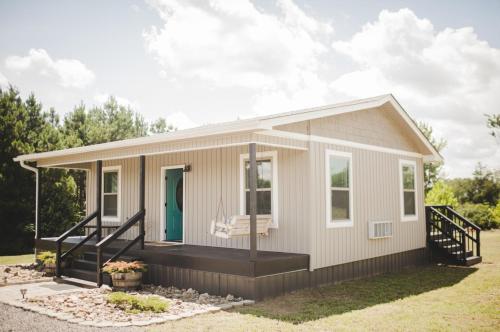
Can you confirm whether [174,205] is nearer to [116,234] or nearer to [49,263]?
[116,234]

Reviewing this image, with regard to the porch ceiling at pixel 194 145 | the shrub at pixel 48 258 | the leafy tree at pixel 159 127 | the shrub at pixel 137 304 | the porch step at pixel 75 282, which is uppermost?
the leafy tree at pixel 159 127

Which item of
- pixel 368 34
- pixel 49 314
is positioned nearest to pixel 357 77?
pixel 368 34

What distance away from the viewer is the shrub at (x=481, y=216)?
76.0ft

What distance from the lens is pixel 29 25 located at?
16188mm

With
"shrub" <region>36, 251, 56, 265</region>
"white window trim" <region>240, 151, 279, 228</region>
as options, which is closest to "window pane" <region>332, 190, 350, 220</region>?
"white window trim" <region>240, 151, 279, 228</region>

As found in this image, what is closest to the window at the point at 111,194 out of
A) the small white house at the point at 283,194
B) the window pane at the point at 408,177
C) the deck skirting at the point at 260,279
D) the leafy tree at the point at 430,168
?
the small white house at the point at 283,194

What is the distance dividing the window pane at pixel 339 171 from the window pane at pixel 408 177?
9.65ft

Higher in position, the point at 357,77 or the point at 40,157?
the point at 357,77

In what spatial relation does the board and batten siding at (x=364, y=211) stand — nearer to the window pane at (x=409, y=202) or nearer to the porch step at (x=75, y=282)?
the window pane at (x=409, y=202)

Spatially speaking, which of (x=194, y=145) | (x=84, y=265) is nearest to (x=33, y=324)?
(x=194, y=145)

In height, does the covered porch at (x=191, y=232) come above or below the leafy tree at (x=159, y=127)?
below

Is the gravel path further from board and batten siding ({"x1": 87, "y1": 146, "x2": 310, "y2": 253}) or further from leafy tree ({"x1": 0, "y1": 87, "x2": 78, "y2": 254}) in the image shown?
leafy tree ({"x1": 0, "y1": 87, "x2": 78, "y2": 254})

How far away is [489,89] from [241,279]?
3135 cm

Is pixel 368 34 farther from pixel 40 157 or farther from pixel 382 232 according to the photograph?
pixel 40 157
